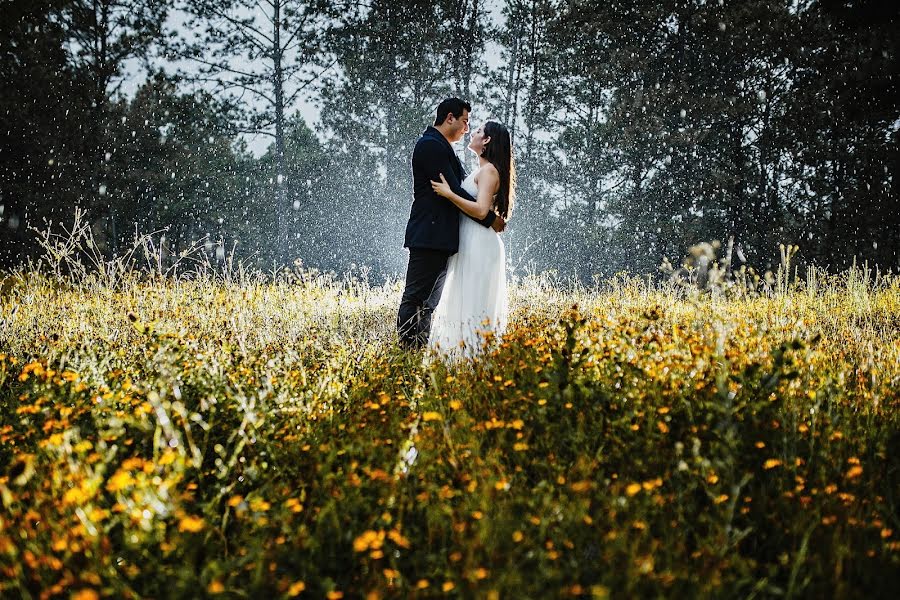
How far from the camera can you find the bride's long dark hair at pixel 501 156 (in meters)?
4.42

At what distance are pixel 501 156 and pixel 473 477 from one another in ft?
10.0

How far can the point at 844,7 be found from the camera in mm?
10695

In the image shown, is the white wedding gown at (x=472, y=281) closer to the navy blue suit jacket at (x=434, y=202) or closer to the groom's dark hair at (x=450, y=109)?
the navy blue suit jacket at (x=434, y=202)

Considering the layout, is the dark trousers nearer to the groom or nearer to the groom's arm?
the groom

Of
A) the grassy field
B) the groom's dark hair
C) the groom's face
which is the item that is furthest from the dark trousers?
the groom's dark hair

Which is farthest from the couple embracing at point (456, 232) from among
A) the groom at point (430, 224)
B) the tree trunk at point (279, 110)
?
the tree trunk at point (279, 110)

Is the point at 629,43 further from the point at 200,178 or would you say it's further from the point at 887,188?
the point at 200,178

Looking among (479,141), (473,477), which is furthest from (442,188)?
(473,477)

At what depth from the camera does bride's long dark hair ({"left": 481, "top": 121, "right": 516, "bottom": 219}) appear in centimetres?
442

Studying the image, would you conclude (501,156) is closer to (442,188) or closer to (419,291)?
(442,188)

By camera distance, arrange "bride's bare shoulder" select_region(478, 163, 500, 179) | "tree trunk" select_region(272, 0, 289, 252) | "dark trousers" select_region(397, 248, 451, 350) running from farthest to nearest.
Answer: "tree trunk" select_region(272, 0, 289, 252) → "dark trousers" select_region(397, 248, 451, 350) → "bride's bare shoulder" select_region(478, 163, 500, 179)

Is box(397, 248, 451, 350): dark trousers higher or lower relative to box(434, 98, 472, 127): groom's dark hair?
lower

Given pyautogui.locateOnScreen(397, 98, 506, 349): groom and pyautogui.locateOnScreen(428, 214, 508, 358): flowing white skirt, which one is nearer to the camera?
pyautogui.locateOnScreen(397, 98, 506, 349): groom

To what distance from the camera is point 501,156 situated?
4445 millimetres
